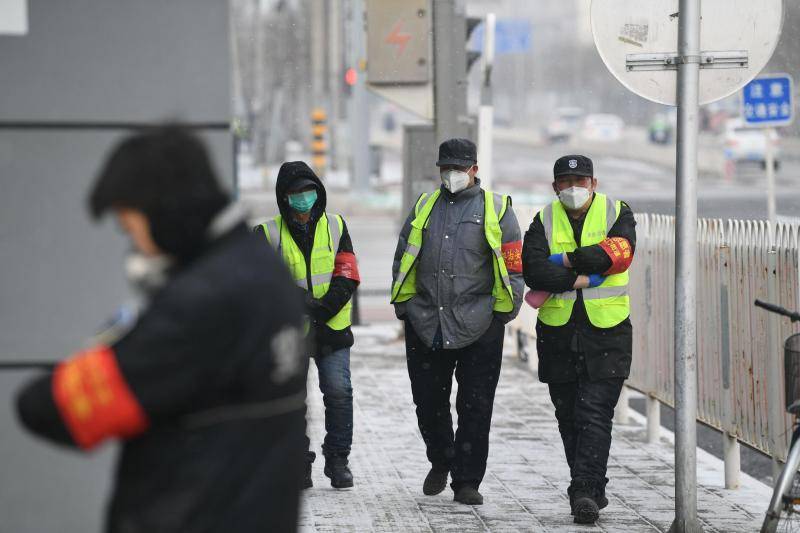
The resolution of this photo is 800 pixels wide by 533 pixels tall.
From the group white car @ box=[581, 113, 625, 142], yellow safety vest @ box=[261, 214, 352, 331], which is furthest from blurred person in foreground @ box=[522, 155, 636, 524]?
white car @ box=[581, 113, 625, 142]

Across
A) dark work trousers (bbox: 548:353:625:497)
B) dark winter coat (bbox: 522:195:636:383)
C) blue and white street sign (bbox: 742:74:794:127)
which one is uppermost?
blue and white street sign (bbox: 742:74:794:127)

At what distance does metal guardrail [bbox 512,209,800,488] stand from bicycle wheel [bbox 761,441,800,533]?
1389mm

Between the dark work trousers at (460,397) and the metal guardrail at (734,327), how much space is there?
128 centimetres

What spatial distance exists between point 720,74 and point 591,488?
200cm

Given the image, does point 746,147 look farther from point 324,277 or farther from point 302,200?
point 302,200

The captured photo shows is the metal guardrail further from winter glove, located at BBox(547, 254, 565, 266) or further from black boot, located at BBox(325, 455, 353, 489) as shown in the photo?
black boot, located at BBox(325, 455, 353, 489)

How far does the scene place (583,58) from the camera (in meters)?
84.4

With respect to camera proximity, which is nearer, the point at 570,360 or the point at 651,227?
the point at 570,360

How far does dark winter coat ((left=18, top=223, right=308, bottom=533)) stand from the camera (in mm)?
2871

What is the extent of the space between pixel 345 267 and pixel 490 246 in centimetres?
79

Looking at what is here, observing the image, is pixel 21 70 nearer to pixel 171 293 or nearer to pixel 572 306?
pixel 171 293

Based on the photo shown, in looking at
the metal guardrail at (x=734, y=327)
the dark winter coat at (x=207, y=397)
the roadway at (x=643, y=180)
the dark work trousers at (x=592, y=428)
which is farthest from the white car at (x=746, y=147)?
the dark winter coat at (x=207, y=397)

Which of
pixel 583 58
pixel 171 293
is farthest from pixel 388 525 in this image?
pixel 583 58

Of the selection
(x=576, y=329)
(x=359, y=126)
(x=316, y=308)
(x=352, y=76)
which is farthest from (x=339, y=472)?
(x=352, y=76)
